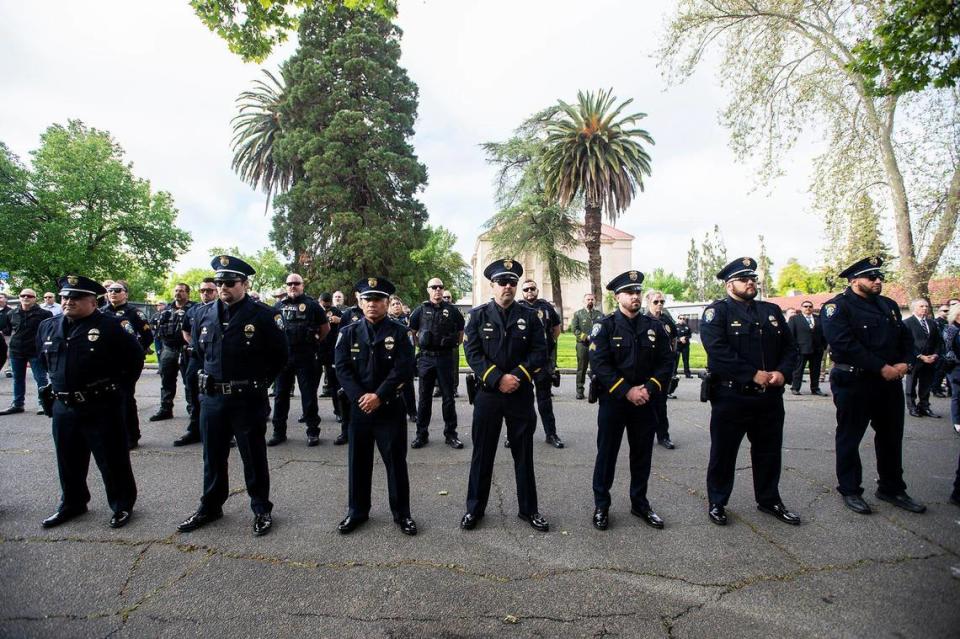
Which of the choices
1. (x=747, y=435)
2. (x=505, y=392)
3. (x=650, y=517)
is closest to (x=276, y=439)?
(x=505, y=392)

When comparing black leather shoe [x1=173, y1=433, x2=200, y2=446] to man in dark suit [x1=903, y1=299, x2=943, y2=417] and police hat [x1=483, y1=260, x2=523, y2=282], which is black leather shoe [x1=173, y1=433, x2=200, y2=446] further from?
man in dark suit [x1=903, y1=299, x2=943, y2=417]

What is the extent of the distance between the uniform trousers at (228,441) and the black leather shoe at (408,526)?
3.71 ft

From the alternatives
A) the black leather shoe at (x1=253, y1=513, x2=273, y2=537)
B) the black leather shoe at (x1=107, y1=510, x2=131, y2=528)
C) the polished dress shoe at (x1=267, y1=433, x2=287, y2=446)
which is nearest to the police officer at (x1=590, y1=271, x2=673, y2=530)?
the black leather shoe at (x1=253, y1=513, x2=273, y2=537)

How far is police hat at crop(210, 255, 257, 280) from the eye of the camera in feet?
12.3

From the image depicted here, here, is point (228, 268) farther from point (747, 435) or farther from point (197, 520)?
point (747, 435)

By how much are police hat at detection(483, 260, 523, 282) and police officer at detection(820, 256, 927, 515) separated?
3152 mm

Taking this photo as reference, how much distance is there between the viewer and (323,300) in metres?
8.38

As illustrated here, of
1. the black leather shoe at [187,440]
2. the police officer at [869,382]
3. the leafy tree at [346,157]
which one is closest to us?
the police officer at [869,382]

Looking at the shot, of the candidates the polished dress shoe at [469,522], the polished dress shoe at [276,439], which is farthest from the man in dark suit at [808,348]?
the polished dress shoe at [276,439]

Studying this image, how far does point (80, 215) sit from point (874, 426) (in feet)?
125

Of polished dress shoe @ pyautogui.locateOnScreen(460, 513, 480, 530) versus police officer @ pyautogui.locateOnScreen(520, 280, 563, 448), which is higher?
police officer @ pyautogui.locateOnScreen(520, 280, 563, 448)

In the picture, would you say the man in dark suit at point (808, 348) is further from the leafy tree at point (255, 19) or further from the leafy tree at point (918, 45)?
the leafy tree at point (255, 19)

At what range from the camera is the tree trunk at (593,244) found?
86.7ft

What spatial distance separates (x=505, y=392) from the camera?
12.1 feet
